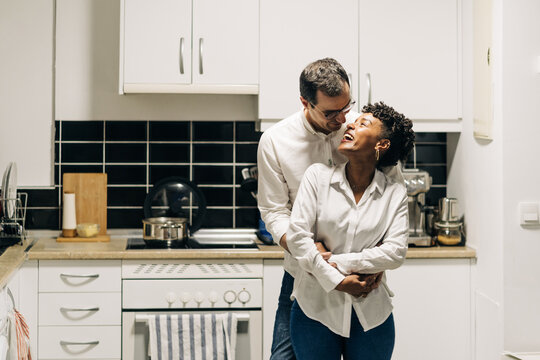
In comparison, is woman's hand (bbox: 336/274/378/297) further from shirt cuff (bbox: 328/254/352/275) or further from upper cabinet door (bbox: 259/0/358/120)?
upper cabinet door (bbox: 259/0/358/120)

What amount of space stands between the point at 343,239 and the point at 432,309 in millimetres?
1261

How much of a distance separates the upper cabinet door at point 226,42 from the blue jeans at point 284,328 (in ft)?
3.83

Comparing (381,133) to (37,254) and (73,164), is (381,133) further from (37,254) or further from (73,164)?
(73,164)

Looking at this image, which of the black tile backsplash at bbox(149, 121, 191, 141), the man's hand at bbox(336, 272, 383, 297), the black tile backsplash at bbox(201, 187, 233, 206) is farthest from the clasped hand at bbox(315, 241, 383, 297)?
the black tile backsplash at bbox(149, 121, 191, 141)

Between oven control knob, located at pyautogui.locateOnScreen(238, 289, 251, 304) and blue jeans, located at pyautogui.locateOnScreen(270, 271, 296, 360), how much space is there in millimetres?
702

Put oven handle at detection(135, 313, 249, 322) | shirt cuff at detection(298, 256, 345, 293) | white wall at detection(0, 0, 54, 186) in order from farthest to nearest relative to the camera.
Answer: white wall at detection(0, 0, 54, 186) → oven handle at detection(135, 313, 249, 322) → shirt cuff at detection(298, 256, 345, 293)

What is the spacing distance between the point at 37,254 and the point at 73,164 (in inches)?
25.6

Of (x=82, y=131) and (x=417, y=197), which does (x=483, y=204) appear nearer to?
(x=417, y=197)

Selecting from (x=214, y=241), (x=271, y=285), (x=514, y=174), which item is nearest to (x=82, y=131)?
(x=214, y=241)

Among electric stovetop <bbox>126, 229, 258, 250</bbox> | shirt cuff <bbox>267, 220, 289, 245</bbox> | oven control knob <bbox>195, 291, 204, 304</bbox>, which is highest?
shirt cuff <bbox>267, 220, 289, 245</bbox>

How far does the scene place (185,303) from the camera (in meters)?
3.21

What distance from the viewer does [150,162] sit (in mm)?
→ 3715

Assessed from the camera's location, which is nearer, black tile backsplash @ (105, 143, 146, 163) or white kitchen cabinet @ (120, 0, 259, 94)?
white kitchen cabinet @ (120, 0, 259, 94)

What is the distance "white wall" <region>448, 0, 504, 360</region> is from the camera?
122 inches
